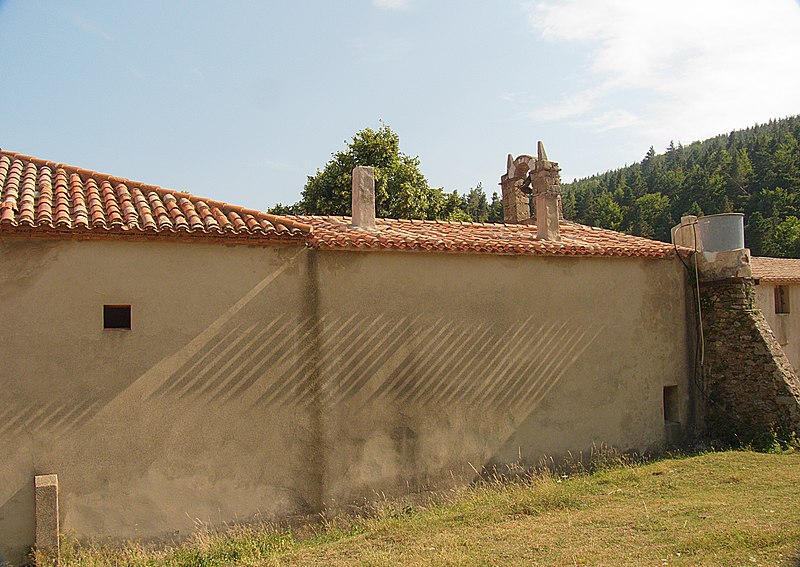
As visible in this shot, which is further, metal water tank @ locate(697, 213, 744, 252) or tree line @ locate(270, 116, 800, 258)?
tree line @ locate(270, 116, 800, 258)

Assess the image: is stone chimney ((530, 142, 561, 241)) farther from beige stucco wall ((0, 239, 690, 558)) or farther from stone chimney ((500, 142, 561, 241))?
beige stucco wall ((0, 239, 690, 558))

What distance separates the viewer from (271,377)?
8.68 metres

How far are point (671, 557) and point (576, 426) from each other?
174 inches

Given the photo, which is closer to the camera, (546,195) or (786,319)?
(546,195)

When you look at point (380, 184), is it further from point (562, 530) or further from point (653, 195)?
point (653, 195)

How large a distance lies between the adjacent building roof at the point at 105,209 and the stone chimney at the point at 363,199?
5.77ft

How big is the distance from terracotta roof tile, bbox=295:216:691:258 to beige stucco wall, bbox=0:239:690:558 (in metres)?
A: 0.26

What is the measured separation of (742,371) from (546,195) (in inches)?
187

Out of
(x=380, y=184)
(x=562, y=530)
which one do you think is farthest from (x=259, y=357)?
(x=380, y=184)

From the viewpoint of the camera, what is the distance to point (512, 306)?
10523 millimetres

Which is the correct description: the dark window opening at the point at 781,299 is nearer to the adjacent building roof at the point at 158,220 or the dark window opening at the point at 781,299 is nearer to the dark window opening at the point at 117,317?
the adjacent building roof at the point at 158,220

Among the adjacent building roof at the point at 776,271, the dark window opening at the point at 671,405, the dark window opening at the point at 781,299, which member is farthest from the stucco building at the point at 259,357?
the dark window opening at the point at 781,299

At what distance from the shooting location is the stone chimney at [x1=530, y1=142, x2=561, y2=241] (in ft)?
39.5

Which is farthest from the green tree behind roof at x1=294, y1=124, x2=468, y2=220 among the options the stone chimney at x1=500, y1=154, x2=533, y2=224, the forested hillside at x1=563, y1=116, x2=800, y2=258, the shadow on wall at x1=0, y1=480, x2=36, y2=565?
the forested hillside at x1=563, y1=116, x2=800, y2=258
